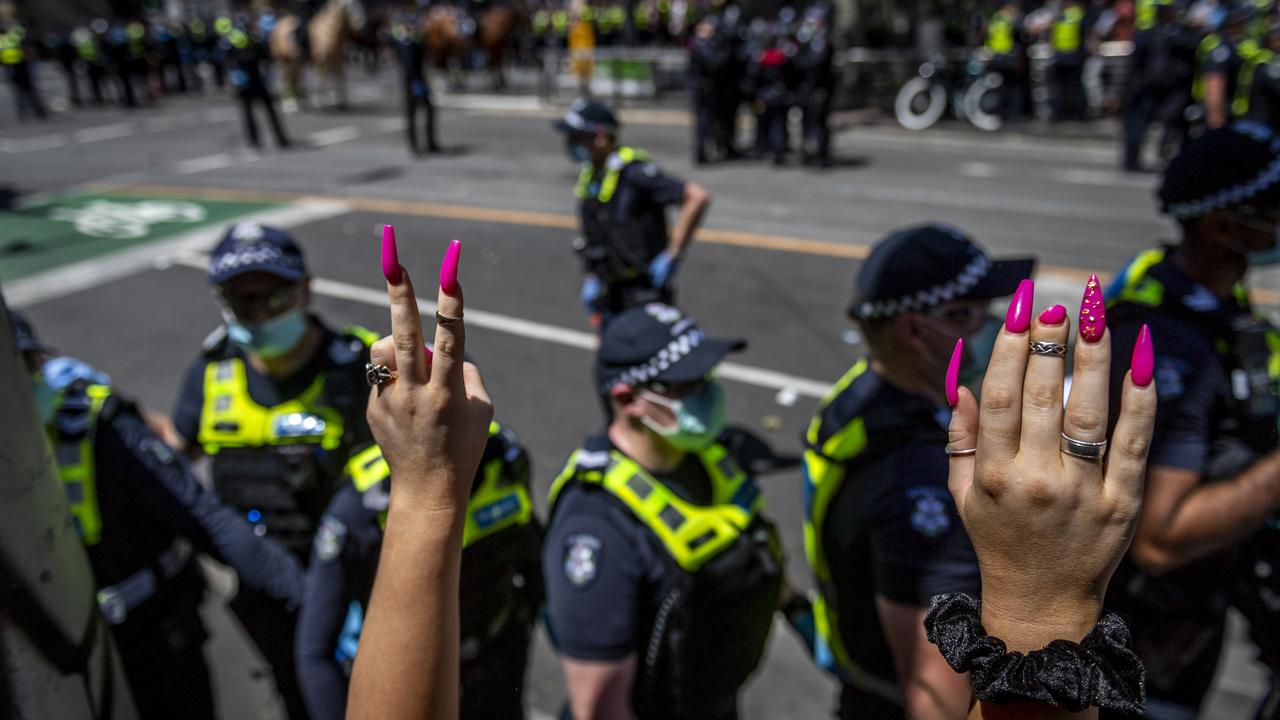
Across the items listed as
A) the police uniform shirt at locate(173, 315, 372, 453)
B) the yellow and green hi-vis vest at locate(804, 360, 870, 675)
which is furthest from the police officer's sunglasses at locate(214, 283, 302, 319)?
the yellow and green hi-vis vest at locate(804, 360, 870, 675)

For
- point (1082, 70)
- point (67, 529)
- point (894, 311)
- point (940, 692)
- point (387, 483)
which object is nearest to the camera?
point (67, 529)

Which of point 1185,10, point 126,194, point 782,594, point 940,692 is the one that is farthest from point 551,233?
point 1185,10

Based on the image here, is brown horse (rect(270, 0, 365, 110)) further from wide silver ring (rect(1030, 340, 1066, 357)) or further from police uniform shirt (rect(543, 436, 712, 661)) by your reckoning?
wide silver ring (rect(1030, 340, 1066, 357))

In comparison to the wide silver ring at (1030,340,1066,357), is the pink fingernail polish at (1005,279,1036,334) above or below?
above

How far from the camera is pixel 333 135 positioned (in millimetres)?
17641

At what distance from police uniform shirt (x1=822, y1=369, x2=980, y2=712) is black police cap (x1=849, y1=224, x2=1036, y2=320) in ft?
0.84

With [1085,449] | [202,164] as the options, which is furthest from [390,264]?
[202,164]

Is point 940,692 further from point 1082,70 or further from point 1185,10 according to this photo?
point 1082,70

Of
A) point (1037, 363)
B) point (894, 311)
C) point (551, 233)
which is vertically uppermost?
point (1037, 363)

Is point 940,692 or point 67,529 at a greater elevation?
point 67,529

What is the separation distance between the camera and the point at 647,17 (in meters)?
29.0

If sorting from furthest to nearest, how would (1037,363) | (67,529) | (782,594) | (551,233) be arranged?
1. (551,233)
2. (782,594)
3. (67,529)
4. (1037,363)

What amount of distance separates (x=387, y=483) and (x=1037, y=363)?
167cm

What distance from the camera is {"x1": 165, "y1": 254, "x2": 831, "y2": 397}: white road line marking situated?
20.9ft
